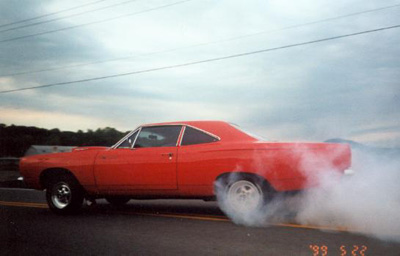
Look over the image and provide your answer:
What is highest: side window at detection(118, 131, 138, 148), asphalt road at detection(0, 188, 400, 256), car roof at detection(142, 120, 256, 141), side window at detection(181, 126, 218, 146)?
car roof at detection(142, 120, 256, 141)

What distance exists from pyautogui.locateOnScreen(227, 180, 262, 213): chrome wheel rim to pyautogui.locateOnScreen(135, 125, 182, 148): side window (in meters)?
1.30

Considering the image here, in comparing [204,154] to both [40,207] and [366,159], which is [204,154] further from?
[40,207]

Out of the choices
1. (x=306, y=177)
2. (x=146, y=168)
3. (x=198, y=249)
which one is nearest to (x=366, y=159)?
(x=306, y=177)

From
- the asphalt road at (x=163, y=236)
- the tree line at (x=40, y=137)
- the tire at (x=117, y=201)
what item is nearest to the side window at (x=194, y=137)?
the asphalt road at (x=163, y=236)

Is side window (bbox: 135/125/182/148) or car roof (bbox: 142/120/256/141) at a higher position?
car roof (bbox: 142/120/256/141)

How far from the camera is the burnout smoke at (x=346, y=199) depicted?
554cm

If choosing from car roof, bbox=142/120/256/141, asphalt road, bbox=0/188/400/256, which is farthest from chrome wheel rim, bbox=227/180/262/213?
car roof, bbox=142/120/256/141

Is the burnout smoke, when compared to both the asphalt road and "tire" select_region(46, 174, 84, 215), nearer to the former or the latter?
the asphalt road

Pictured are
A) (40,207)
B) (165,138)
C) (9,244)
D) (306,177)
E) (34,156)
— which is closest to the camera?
(9,244)

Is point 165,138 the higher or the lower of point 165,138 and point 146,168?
the higher

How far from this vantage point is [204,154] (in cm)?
616

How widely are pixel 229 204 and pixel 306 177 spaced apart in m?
1.18

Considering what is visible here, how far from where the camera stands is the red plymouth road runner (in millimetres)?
5582

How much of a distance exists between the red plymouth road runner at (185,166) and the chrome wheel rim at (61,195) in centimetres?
2
